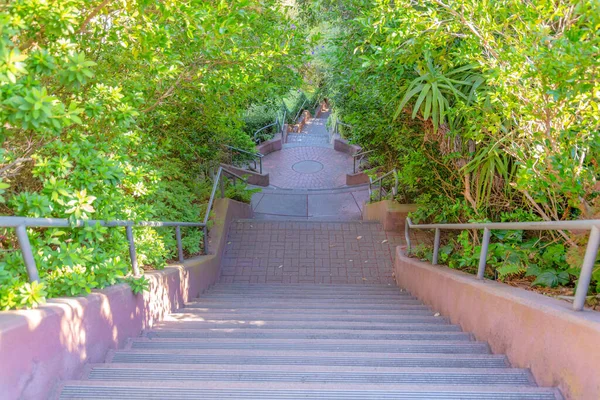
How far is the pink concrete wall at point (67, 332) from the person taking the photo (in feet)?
6.46

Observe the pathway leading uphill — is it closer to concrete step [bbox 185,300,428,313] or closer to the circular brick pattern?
concrete step [bbox 185,300,428,313]

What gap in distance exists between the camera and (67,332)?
2.38 m

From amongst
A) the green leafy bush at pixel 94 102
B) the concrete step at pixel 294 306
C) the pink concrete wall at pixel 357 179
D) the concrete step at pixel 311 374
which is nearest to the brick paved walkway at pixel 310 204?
the pink concrete wall at pixel 357 179

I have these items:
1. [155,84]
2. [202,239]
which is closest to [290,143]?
[202,239]

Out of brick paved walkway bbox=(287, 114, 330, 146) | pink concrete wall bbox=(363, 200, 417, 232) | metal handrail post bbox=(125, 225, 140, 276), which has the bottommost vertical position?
metal handrail post bbox=(125, 225, 140, 276)

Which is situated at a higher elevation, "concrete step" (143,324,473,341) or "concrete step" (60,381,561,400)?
"concrete step" (60,381,561,400)

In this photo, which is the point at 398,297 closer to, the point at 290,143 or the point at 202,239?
the point at 202,239

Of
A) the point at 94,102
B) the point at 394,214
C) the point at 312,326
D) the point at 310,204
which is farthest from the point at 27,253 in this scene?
the point at 310,204

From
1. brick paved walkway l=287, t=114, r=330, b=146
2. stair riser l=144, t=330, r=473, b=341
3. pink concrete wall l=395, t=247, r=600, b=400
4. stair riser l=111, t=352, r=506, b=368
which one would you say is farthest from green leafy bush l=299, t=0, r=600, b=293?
brick paved walkway l=287, t=114, r=330, b=146

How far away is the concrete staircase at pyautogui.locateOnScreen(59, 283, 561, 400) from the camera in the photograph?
2150mm

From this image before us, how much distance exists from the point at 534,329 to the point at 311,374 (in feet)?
4.09

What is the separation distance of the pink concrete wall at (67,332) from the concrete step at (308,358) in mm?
243

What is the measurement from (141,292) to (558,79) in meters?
3.05

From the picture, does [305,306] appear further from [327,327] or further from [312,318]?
[327,327]
